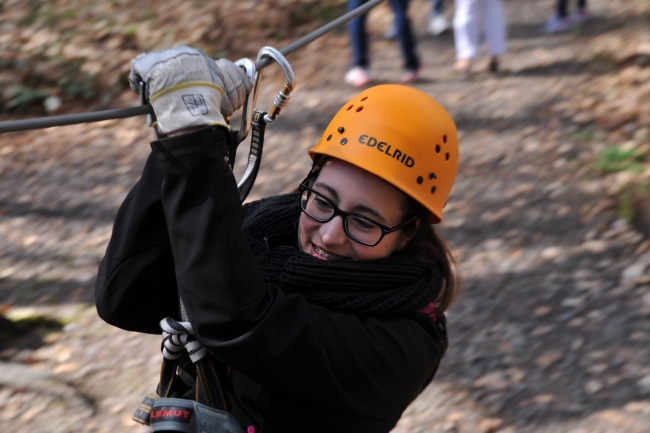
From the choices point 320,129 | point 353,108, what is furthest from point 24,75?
point 353,108

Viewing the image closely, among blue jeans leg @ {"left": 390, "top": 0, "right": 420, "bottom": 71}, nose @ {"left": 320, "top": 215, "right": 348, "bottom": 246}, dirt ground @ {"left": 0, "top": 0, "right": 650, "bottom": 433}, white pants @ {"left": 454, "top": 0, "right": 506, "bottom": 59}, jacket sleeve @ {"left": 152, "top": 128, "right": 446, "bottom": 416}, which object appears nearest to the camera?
jacket sleeve @ {"left": 152, "top": 128, "right": 446, "bottom": 416}

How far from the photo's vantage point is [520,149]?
585cm

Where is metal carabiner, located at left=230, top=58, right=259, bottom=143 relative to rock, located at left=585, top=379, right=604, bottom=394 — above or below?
above

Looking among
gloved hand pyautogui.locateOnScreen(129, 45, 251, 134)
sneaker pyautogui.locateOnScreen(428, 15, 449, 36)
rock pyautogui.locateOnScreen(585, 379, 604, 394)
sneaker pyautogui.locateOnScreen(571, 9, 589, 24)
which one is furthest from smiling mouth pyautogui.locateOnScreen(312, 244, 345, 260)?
sneaker pyautogui.locateOnScreen(571, 9, 589, 24)

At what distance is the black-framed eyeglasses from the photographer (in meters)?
1.93

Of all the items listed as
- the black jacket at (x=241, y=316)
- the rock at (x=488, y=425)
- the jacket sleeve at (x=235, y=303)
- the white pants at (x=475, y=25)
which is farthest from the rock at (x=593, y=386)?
the white pants at (x=475, y=25)

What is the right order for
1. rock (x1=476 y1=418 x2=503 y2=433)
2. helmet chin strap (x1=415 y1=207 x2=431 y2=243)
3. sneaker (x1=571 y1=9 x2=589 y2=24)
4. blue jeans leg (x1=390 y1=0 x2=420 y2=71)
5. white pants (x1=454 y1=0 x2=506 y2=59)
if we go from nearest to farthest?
helmet chin strap (x1=415 y1=207 x2=431 y2=243)
rock (x1=476 y1=418 x2=503 y2=433)
blue jeans leg (x1=390 y1=0 x2=420 y2=71)
white pants (x1=454 y1=0 x2=506 y2=59)
sneaker (x1=571 y1=9 x2=589 y2=24)

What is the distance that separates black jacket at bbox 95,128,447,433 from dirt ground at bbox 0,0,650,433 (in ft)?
6.37

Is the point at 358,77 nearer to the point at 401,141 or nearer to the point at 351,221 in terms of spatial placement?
the point at 401,141

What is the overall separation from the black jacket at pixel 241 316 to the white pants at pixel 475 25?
5.43m

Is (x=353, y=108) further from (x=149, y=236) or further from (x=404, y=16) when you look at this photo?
(x=404, y=16)

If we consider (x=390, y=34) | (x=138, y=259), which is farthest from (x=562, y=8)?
(x=138, y=259)

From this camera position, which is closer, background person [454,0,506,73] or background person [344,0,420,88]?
background person [344,0,420,88]

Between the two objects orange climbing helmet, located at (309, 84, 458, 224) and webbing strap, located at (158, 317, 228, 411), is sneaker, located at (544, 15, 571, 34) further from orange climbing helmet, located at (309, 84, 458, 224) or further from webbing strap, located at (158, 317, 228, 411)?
webbing strap, located at (158, 317, 228, 411)
